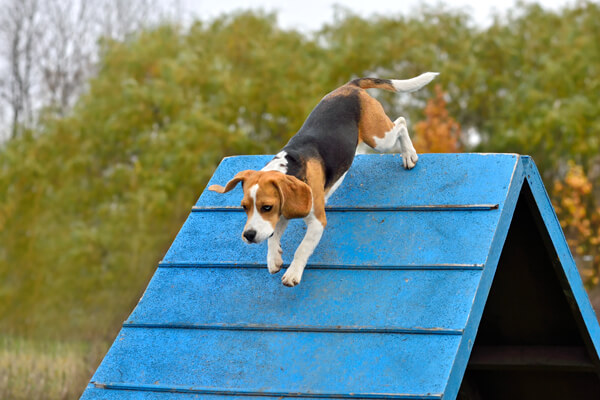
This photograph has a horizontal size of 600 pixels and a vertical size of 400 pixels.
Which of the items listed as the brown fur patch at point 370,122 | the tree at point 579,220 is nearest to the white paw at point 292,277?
the brown fur patch at point 370,122

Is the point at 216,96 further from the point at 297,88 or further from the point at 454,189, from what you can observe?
the point at 454,189

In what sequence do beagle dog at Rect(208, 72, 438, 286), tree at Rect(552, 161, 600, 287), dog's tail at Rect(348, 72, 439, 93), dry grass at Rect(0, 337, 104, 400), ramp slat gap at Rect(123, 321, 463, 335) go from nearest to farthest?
ramp slat gap at Rect(123, 321, 463, 335) < beagle dog at Rect(208, 72, 438, 286) < dog's tail at Rect(348, 72, 439, 93) < dry grass at Rect(0, 337, 104, 400) < tree at Rect(552, 161, 600, 287)

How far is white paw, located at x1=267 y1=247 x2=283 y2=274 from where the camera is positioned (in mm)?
3398

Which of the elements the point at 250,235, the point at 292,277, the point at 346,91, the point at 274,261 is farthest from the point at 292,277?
the point at 346,91

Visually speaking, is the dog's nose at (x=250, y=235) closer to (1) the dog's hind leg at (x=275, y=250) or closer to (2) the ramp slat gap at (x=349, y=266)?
(1) the dog's hind leg at (x=275, y=250)

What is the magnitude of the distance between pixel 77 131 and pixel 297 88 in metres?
3.82

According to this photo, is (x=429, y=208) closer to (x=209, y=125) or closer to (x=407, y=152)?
(x=407, y=152)

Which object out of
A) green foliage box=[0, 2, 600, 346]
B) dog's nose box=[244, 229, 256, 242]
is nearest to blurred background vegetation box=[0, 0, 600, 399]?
green foliage box=[0, 2, 600, 346]

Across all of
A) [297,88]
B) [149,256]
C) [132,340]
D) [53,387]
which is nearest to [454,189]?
[132,340]

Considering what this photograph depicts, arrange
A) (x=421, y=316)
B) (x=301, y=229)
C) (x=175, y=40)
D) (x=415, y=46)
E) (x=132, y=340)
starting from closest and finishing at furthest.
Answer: (x=421, y=316) < (x=132, y=340) < (x=301, y=229) < (x=175, y=40) < (x=415, y=46)

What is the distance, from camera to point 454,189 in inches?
143

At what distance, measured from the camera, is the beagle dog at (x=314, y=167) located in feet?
10.1

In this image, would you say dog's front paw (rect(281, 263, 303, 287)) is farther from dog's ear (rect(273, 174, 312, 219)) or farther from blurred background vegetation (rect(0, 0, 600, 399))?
blurred background vegetation (rect(0, 0, 600, 399))

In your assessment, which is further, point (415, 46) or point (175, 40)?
point (415, 46)
